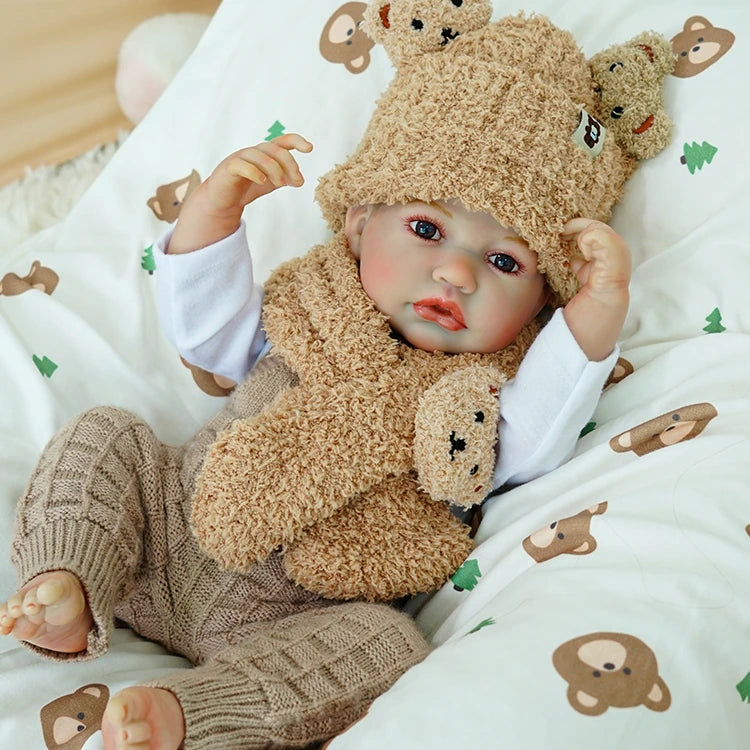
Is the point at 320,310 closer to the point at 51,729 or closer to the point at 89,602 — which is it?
the point at 89,602

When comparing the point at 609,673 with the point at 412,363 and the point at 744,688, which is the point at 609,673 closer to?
the point at 744,688

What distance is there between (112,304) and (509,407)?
0.56m

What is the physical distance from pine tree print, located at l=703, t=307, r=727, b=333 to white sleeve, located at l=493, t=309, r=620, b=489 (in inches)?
6.1

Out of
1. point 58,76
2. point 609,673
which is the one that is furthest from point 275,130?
point 609,673

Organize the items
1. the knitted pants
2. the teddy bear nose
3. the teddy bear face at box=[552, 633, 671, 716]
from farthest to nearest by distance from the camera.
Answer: the teddy bear nose
the knitted pants
the teddy bear face at box=[552, 633, 671, 716]

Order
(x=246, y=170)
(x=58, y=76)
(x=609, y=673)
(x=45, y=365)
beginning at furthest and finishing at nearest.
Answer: (x=58, y=76) < (x=45, y=365) < (x=246, y=170) < (x=609, y=673)

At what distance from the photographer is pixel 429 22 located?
0.95 metres

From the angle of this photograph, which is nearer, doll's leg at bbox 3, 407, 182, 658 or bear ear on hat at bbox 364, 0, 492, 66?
doll's leg at bbox 3, 407, 182, 658

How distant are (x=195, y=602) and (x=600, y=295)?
0.51 metres

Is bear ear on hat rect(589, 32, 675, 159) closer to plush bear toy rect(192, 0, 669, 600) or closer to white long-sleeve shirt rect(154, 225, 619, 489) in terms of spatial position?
plush bear toy rect(192, 0, 669, 600)

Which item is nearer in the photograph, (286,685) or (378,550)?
(286,685)

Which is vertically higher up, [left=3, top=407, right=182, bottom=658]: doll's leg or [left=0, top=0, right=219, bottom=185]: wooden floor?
[left=0, top=0, right=219, bottom=185]: wooden floor

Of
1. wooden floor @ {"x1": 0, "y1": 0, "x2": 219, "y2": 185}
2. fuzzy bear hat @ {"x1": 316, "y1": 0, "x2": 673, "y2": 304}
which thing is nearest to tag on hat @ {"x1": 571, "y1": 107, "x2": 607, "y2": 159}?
fuzzy bear hat @ {"x1": 316, "y1": 0, "x2": 673, "y2": 304}

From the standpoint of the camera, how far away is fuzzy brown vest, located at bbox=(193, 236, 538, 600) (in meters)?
0.88
